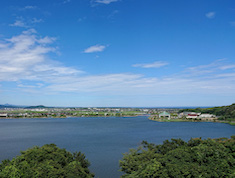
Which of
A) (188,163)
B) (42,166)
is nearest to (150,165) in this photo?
(188,163)

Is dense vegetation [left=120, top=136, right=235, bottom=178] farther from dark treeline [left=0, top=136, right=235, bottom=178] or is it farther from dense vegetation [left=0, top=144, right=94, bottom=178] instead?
dense vegetation [left=0, top=144, right=94, bottom=178]

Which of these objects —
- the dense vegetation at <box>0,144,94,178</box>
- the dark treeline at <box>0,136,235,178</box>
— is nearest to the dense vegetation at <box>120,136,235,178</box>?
the dark treeline at <box>0,136,235,178</box>

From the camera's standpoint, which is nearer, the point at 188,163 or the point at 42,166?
the point at 42,166

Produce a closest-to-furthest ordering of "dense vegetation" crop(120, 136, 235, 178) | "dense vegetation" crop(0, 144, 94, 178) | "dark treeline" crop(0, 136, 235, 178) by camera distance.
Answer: "dense vegetation" crop(0, 144, 94, 178)
"dark treeline" crop(0, 136, 235, 178)
"dense vegetation" crop(120, 136, 235, 178)

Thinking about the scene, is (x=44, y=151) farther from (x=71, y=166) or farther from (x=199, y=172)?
(x=199, y=172)

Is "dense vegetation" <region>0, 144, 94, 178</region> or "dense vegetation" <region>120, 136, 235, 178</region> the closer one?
"dense vegetation" <region>0, 144, 94, 178</region>

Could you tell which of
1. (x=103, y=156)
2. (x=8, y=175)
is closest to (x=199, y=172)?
(x=8, y=175)

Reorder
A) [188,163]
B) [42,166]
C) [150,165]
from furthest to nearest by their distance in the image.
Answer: [188,163] < [150,165] < [42,166]

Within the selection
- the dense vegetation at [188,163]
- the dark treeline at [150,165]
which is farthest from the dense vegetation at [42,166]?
the dense vegetation at [188,163]

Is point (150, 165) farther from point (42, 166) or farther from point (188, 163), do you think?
point (42, 166)

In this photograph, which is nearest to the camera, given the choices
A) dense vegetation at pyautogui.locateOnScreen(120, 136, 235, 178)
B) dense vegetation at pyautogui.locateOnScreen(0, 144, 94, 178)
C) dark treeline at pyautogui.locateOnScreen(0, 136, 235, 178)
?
dense vegetation at pyautogui.locateOnScreen(0, 144, 94, 178)

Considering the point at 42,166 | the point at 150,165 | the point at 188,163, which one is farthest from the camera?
the point at 188,163
